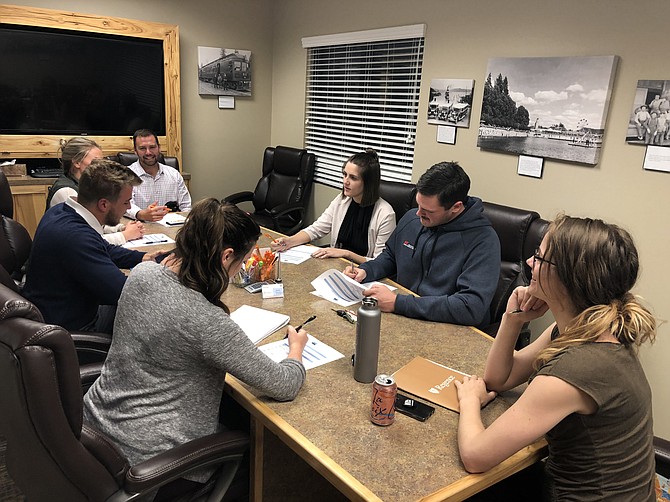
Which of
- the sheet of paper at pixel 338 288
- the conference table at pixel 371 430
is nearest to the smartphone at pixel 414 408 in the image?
the conference table at pixel 371 430

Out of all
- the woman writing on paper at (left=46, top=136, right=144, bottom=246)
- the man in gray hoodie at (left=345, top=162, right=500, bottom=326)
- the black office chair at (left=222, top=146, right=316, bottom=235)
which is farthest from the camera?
the black office chair at (left=222, top=146, right=316, bottom=235)

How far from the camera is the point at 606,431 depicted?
108cm

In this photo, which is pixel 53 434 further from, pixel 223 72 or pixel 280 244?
pixel 223 72

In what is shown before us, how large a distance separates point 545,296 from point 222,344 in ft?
2.64

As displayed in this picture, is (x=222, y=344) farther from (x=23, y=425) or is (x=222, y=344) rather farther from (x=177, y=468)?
(x=23, y=425)

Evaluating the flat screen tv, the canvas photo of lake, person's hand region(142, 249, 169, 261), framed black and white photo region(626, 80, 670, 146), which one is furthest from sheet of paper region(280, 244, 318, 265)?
the flat screen tv

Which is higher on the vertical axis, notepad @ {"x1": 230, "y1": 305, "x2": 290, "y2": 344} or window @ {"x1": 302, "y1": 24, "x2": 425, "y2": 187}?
window @ {"x1": 302, "y1": 24, "x2": 425, "y2": 187}

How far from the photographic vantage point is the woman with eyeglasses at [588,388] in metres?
1.05

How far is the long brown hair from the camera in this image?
1.26 m

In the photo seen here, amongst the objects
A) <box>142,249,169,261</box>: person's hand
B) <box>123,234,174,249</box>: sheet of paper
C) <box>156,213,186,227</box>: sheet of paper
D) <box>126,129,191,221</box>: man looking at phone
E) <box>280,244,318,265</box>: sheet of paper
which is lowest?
<box>280,244,318,265</box>: sheet of paper

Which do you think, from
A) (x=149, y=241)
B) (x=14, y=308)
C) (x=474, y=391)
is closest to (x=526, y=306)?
(x=474, y=391)

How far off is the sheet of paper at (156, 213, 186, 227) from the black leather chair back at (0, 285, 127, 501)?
6.99ft

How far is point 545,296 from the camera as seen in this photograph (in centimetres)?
122

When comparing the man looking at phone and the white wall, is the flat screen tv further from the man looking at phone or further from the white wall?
the white wall
